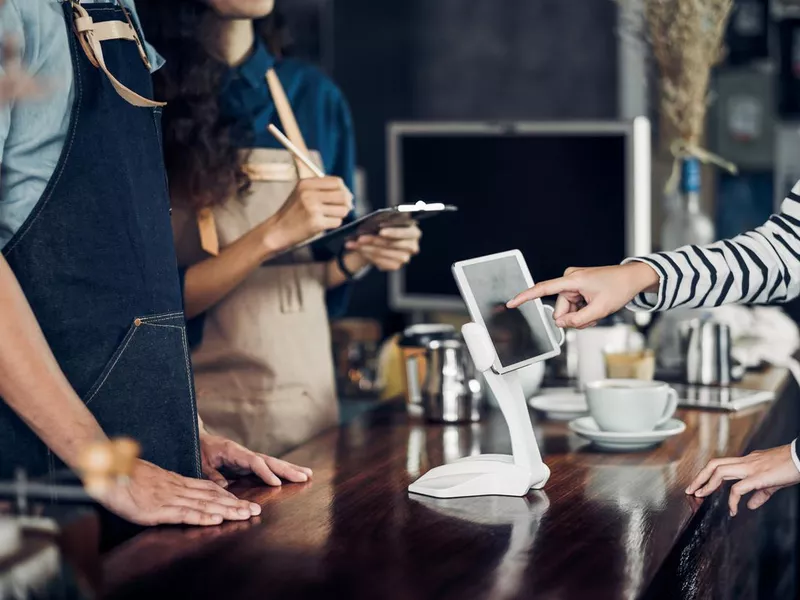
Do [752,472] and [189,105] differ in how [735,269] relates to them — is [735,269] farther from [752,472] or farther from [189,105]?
[189,105]

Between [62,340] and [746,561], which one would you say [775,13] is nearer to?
[746,561]

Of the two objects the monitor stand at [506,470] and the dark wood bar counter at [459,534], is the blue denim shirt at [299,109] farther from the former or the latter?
the monitor stand at [506,470]

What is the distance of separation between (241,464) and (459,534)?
0.41 meters

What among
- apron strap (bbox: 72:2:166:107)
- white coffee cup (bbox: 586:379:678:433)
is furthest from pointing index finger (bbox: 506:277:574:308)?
apron strap (bbox: 72:2:166:107)

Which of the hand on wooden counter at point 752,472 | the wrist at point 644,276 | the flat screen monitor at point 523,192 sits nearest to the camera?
the hand on wooden counter at point 752,472

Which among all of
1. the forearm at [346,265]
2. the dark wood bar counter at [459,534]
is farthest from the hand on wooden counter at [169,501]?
the forearm at [346,265]

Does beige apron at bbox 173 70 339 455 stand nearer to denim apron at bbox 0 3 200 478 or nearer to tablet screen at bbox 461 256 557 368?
denim apron at bbox 0 3 200 478

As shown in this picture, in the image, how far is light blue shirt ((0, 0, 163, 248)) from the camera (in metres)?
1.30

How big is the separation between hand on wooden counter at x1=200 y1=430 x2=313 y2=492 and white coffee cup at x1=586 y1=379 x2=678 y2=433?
486mm

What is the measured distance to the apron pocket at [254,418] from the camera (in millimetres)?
2111

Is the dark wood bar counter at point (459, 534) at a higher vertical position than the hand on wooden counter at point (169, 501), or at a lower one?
lower

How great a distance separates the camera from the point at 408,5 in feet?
15.2

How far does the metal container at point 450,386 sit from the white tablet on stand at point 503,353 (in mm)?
477

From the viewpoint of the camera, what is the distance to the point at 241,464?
5.27ft
